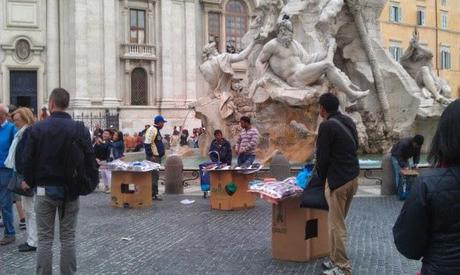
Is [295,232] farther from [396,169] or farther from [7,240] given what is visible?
[396,169]

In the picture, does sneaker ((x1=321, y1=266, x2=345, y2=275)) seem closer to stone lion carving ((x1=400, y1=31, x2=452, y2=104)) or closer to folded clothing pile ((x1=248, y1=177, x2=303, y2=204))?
folded clothing pile ((x1=248, y1=177, x2=303, y2=204))

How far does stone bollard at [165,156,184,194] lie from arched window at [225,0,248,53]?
30.0m

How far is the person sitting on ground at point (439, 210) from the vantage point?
2.69 m

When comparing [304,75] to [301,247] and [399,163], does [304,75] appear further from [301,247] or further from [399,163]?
[301,247]

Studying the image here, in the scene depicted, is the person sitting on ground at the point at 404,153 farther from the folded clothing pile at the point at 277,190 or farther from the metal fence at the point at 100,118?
the metal fence at the point at 100,118

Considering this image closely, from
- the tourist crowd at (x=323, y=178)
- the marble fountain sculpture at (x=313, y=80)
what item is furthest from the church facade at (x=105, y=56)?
the tourist crowd at (x=323, y=178)

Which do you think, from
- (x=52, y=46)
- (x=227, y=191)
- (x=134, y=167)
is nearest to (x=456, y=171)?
(x=227, y=191)

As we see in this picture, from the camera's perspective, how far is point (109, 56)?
1430 inches

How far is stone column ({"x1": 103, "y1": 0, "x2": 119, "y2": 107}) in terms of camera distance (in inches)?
1418

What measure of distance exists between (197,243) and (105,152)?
6.59 m

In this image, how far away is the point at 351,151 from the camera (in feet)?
18.7

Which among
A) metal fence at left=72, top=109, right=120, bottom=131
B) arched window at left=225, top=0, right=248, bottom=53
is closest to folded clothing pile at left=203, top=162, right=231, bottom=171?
metal fence at left=72, top=109, right=120, bottom=131

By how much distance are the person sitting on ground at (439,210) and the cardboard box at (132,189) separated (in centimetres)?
814

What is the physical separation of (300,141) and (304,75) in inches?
61.2
